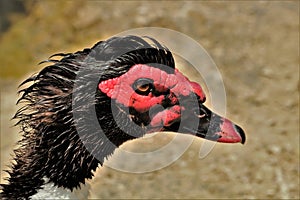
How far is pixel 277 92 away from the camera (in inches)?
305

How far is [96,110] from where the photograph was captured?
11.5ft

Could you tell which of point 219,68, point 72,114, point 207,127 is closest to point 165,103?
point 207,127

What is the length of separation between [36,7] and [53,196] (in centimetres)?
639

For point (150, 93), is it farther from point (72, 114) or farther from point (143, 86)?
point (72, 114)

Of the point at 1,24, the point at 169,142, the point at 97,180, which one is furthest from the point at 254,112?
the point at 1,24

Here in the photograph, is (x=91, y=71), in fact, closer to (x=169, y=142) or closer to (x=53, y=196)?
(x=53, y=196)

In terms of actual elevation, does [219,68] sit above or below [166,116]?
above

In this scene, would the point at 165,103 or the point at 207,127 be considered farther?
the point at 207,127

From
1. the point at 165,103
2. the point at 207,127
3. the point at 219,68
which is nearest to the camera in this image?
the point at 165,103

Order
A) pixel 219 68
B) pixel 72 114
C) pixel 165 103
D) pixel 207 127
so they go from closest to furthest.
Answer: pixel 72 114 → pixel 165 103 → pixel 207 127 → pixel 219 68

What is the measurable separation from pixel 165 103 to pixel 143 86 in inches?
6.2

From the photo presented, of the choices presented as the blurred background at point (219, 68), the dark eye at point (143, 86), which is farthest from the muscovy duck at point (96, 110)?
the blurred background at point (219, 68)

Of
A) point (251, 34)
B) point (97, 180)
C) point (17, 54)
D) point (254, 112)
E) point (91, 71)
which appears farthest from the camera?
point (17, 54)

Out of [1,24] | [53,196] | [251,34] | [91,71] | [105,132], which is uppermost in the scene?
[1,24]
